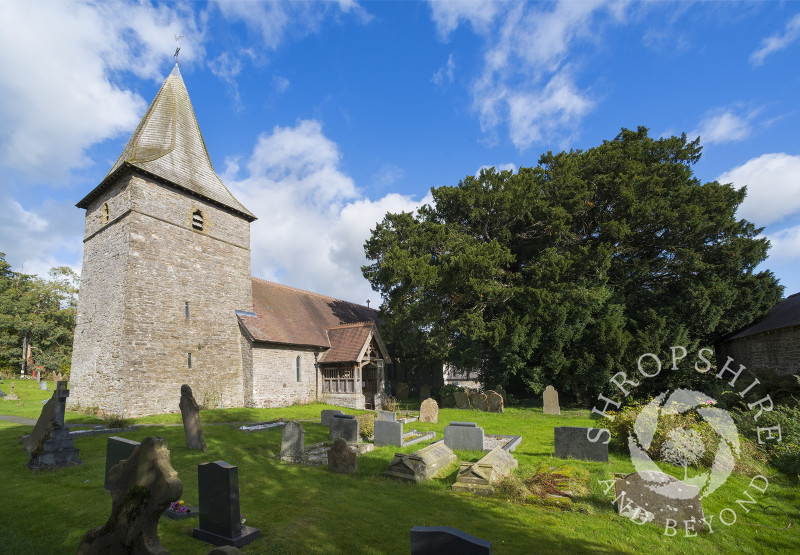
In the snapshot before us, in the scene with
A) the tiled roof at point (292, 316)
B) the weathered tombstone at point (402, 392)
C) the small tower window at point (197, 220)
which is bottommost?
the weathered tombstone at point (402, 392)

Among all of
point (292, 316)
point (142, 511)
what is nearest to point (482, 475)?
point (142, 511)

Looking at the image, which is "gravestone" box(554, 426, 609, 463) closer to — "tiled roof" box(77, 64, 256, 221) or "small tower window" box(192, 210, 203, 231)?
"small tower window" box(192, 210, 203, 231)

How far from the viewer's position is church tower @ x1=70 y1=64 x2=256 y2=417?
53.1 feet

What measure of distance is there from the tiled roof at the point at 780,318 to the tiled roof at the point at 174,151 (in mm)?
26257

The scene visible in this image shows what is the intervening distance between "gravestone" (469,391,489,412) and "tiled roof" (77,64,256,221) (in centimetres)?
1632

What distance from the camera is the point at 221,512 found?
16.6 ft

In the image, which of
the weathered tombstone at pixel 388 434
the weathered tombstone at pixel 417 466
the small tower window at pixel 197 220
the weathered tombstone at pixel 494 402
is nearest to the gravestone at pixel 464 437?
the weathered tombstone at pixel 388 434

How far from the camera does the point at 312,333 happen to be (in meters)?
24.2

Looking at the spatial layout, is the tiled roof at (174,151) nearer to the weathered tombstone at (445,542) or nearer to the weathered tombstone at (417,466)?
the weathered tombstone at (417,466)

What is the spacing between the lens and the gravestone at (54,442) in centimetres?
827

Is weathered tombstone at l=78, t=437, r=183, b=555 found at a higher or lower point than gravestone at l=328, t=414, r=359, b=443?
higher

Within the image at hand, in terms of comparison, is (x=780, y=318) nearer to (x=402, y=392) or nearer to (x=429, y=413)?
(x=429, y=413)

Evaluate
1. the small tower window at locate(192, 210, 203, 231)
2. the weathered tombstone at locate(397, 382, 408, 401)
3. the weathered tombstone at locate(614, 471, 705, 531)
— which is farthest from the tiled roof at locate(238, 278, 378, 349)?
the weathered tombstone at locate(614, 471, 705, 531)

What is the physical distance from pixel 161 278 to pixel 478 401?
16.9 meters
